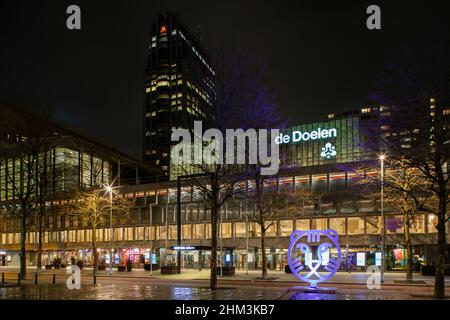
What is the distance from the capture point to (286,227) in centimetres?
5619

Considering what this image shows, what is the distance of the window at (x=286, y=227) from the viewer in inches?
2202

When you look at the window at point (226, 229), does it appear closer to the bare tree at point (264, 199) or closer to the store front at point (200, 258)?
the store front at point (200, 258)

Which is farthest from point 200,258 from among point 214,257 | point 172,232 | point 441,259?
point 441,259

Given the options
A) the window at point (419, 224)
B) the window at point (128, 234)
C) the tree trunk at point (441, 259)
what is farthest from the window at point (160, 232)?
the tree trunk at point (441, 259)

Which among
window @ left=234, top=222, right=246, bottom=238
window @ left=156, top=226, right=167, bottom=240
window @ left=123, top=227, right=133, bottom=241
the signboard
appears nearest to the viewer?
the signboard

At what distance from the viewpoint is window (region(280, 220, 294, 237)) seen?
2202 inches

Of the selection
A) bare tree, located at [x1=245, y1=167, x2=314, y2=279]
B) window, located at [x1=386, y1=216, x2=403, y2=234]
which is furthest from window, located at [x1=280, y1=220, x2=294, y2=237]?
window, located at [x1=386, y1=216, x2=403, y2=234]

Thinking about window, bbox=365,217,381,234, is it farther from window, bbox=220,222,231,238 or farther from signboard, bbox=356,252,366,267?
window, bbox=220,222,231,238

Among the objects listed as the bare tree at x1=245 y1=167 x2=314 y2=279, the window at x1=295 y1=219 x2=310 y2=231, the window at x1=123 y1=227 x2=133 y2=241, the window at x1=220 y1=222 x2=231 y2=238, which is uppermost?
the bare tree at x1=245 y1=167 x2=314 y2=279

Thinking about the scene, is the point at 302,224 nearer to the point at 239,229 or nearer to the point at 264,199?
the point at 239,229

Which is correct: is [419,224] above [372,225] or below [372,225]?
above

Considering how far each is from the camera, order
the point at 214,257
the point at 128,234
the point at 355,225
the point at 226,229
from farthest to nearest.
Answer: the point at 128,234, the point at 226,229, the point at 355,225, the point at 214,257

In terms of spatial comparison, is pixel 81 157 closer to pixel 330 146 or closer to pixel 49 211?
pixel 49 211
